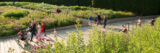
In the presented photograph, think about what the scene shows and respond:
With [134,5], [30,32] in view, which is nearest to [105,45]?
[30,32]

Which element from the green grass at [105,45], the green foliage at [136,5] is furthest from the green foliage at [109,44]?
the green foliage at [136,5]

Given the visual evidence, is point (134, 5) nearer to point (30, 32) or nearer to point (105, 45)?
point (30, 32)

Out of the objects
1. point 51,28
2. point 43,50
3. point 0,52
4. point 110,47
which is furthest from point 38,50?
point 51,28

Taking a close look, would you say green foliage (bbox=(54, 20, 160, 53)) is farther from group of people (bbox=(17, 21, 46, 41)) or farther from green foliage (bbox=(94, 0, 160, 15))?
green foliage (bbox=(94, 0, 160, 15))

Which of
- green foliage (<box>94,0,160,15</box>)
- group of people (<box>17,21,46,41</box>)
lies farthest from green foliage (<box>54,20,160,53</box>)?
green foliage (<box>94,0,160,15</box>)

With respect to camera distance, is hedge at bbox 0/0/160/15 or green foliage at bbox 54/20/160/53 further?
hedge at bbox 0/0/160/15

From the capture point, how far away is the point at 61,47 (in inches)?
188

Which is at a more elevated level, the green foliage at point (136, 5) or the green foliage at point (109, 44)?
the green foliage at point (109, 44)

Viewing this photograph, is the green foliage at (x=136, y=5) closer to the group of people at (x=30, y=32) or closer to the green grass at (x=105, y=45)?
the group of people at (x=30, y=32)

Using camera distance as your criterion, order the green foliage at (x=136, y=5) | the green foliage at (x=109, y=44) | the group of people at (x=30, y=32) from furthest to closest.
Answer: the green foliage at (x=136, y=5), the group of people at (x=30, y=32), the green foliage at (x=109, y=44)

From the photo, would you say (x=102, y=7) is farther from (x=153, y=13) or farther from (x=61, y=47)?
(x=61, y=47)

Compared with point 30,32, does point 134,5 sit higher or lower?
higher

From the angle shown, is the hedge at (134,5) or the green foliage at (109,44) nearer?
the green foliage at (109,44)

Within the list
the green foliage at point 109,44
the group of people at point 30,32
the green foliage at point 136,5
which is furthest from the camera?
the green foliage at point 136,5
